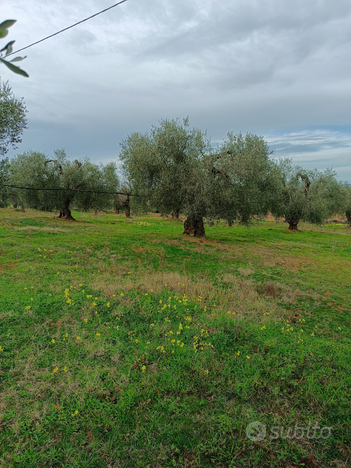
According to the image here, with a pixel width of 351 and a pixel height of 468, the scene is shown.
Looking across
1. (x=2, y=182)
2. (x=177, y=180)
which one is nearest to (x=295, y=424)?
(x=177, y=180)

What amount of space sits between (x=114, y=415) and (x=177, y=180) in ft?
53.9

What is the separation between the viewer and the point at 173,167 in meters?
19.0

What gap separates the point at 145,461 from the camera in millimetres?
3314

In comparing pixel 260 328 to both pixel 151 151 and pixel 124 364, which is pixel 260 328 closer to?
pixel 124 364

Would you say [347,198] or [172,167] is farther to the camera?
[347,198]

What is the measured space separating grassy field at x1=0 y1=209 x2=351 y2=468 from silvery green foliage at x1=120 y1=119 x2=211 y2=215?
33.2 feet

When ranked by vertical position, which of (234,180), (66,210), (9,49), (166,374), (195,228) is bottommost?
(166,374)

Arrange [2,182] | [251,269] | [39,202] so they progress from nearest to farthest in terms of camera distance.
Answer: [251,269]
[2,182]
[39,202]

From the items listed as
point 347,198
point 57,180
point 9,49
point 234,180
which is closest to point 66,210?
point 57,180

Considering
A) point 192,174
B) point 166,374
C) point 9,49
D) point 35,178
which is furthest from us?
point 35,178

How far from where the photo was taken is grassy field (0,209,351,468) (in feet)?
11.5

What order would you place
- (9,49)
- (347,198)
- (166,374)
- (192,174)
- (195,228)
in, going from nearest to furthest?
(9,49) < (166,374) < (192,174) < (195,228) < (347,198)

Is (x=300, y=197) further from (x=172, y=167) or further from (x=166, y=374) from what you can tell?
(x=166, y=374)

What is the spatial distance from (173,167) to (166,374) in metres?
16.1
